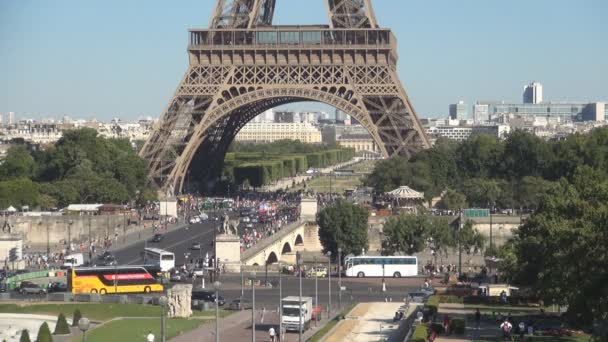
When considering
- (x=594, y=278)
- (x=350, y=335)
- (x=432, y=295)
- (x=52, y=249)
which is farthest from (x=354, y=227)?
(x=594, y=278)

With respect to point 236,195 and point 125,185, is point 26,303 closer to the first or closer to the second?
point 125,185

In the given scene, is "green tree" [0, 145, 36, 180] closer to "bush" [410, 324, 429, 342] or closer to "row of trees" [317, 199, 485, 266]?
"row of trees" [317, 199, 485, 266]

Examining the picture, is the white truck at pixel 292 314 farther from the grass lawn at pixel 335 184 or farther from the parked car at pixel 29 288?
the grass lawn at pixel 335 184

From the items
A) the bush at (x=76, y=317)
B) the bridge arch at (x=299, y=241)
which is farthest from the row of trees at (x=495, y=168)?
the bush at (x=76, y=317)

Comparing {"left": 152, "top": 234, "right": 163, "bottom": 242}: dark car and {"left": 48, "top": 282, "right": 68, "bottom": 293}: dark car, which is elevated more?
{"left": 152, "top": 234, "right": 163, "bottom": 242}: dark car

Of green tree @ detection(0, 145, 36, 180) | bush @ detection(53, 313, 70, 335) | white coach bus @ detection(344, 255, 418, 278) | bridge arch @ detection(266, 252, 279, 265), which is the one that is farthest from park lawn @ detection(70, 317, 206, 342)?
green tree @ detection(0, 145, 36, 180)

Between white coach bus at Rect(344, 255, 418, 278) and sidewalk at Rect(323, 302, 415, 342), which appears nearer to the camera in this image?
sidewalk at Rect(323, 302, 415, 342)

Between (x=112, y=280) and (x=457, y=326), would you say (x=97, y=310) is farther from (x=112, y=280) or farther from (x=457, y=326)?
(x=457, y=326)
